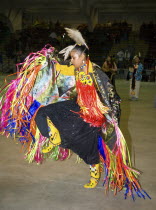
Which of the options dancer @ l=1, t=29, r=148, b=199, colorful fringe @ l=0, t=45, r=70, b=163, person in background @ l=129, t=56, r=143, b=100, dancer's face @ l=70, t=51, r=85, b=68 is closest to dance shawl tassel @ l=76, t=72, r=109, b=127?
dancer @ l=1, t=29, r=148, b=199

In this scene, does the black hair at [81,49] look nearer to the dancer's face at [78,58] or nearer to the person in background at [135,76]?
the dancer's face at [78,58]

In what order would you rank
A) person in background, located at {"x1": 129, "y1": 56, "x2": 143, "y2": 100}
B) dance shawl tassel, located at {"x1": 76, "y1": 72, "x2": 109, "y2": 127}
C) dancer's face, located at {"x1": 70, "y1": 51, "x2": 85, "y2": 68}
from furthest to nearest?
person in background, located at {"x1": 129, "y1": 56, "x2": 143, "y2": 100}
dancer's face, located at {"x1": 70, "y1": 51, "x2": 85, "y2": 68}
dance shawl tassel, located at {"x1": 76, "y1": 72, "x2": 109, "y2": 127}

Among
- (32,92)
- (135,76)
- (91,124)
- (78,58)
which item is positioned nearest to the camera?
(91,124)

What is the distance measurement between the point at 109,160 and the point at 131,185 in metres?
0.30

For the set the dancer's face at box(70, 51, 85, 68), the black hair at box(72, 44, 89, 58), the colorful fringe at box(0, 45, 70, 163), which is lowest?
the colorful fringe at box(0, 45, 70, 163)

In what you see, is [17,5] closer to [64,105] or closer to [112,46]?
[112,46]

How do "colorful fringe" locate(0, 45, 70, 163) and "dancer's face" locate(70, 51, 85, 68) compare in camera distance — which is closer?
"dancer's face" locate(70, 51, 85, 68)

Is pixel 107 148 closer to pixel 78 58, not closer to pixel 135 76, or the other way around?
pixel 78 58

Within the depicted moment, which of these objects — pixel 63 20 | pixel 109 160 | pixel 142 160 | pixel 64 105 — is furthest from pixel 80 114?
pixel 63 20

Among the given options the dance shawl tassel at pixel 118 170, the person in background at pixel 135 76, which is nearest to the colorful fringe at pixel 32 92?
the dance shawl tassel at pixel 118 170

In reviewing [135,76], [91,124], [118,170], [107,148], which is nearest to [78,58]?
[91,124]

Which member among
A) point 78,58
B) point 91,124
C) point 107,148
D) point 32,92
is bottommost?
point 107,148

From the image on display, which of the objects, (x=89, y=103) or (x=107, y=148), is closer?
(x=89, y=103)

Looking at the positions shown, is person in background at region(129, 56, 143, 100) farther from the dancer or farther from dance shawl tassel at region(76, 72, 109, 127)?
dance shawl tassel at region(76, 72, 109, 127)
